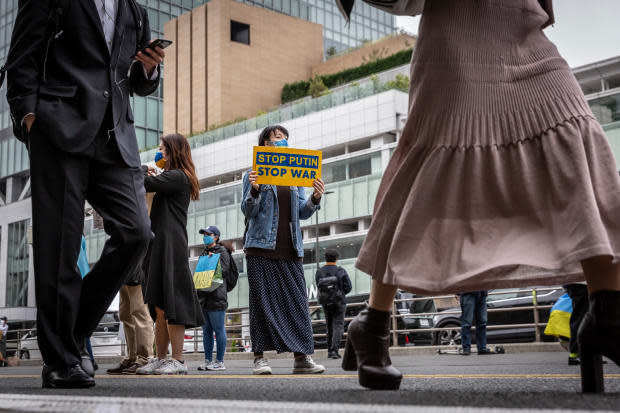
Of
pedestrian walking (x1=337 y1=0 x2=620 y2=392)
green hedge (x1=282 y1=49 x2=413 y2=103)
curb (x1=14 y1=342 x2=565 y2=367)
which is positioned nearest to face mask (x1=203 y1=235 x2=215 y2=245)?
curb (x1=14 y1=342 x2=565 y2=367)

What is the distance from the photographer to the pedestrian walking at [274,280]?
6.66 metres

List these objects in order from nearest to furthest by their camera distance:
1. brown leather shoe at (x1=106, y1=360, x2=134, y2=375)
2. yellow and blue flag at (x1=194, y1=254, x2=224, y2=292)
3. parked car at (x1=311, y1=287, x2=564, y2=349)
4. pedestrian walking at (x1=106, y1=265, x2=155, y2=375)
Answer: brown leather shoe at (x1=106, y1=360, x2=134, y2=375)
pedestrian walking at (x1=106, y1=265, x2=155, y2=375)
yellow and blue flag at (x1=194, y1=254, x2=224, y2=292)
parked car at (x1=311, y1=287, x2=564, y2=349)

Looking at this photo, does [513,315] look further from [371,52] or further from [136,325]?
[371,52]

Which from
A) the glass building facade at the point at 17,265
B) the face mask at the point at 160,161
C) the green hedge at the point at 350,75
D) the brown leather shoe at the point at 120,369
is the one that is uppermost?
the green hedge at the point at 350,75

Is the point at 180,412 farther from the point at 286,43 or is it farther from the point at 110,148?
the point at 286,43

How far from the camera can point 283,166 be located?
23.0 feet

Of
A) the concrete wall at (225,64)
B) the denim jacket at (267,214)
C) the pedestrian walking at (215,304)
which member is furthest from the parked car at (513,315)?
the concrete wall at (225,64)

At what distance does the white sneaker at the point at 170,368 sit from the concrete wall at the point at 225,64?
6865 centimetres

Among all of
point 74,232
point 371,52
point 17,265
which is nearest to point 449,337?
point 74,232

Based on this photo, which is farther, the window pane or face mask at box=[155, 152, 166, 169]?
the window pane

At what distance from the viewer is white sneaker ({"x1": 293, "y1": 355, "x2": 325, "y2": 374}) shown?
629cm

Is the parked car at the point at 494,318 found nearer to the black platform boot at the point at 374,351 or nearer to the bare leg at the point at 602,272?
the black platform boot at the point at 374,351

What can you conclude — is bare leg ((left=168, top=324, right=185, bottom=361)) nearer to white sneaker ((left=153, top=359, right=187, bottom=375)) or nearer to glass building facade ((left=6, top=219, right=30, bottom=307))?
Answer: white sneaker ((left=153, top=359, right=187, bottom=375))

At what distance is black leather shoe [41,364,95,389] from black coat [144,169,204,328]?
318 centimetres
